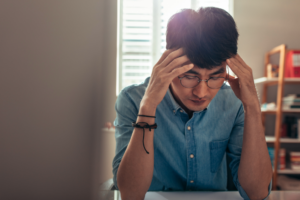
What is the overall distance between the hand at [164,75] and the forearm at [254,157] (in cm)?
29

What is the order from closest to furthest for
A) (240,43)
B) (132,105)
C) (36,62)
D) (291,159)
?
1. (36,62)
2. (132,105)
3. (291,159)
4. (240,43)

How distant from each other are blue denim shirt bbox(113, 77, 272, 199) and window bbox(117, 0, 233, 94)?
1661mm

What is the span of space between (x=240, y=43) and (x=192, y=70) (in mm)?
2341

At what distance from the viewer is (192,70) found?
2.33 ft

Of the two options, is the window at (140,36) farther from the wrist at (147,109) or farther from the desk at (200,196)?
the desk at (200,196)

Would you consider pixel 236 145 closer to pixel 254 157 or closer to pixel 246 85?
pixel 254 157

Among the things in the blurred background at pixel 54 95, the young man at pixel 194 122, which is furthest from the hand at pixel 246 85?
the blurred background at pixel 54 95

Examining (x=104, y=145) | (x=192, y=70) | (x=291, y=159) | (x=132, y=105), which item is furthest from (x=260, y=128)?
(x=291, y=159)

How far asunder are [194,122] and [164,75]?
247 millimetres

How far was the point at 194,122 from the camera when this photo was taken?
0.86 metres

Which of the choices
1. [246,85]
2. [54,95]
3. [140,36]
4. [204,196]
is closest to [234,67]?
[246,85]

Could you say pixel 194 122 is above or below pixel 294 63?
below

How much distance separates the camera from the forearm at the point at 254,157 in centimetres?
71

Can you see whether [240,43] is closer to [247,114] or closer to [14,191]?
[247,114]
